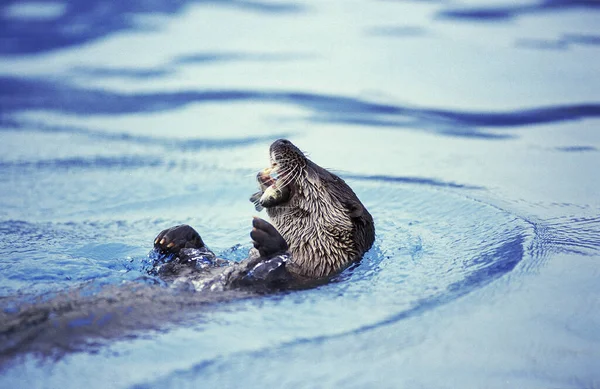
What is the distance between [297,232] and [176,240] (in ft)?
2.07

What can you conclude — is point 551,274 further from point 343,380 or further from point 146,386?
point 146,386

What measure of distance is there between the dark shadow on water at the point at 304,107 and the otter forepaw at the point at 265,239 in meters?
3.44

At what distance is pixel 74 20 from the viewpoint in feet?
31.5

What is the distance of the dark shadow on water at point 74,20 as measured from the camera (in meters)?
9.26

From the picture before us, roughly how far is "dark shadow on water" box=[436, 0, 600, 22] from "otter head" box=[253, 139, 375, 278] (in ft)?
20.4

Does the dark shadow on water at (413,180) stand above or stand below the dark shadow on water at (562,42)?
below

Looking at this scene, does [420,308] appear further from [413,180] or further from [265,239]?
[413,180]

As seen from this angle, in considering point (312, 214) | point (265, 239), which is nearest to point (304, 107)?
point (312, 214)

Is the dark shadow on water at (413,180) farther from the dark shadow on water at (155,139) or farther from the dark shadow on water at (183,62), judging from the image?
the dark shadow on water at (183,62)

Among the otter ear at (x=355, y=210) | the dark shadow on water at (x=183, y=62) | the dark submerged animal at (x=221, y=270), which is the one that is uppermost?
the dark shadow on water at (x=183, y=62)

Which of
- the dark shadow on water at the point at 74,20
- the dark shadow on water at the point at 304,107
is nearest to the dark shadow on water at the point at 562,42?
the dark shadow on water at the point at 304,107

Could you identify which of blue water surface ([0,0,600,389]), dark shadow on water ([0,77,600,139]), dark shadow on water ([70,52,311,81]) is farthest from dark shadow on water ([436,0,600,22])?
dark shadow on water ([0,77,600,139])

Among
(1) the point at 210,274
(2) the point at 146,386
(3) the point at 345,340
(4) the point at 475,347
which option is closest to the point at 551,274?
(4) the point at 475,347

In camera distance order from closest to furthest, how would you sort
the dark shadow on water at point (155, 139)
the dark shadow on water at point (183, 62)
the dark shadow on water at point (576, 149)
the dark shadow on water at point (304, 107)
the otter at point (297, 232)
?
the otter at point (297, 232) → the dark shadow on water at point (576, 149) → the dark shadow on water at point (155, 139) → the dark shadow on water at point (304, 107) → the dark shadow on water at point (183, 62)
